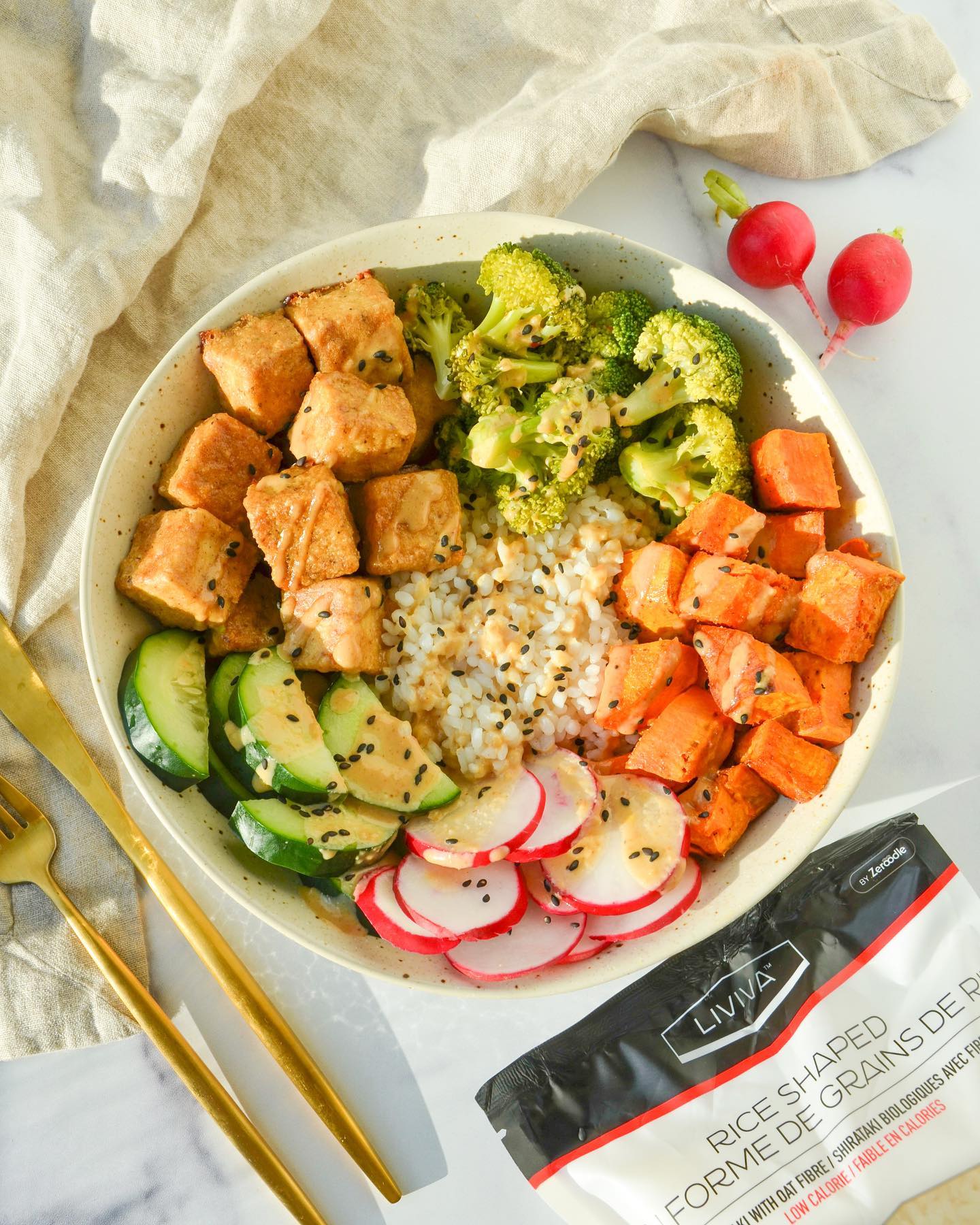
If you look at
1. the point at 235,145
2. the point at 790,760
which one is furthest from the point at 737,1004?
the point at 235,145

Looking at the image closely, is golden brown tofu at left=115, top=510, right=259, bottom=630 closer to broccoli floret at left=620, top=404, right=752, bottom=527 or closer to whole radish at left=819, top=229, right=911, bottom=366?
broccoli floret at left=620, top=404, right=752, bottom=527

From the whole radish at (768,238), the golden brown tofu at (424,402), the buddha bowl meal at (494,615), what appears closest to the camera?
the buddha bowl meal at (494,615)

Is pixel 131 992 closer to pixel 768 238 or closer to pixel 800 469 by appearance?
pixel 800 469

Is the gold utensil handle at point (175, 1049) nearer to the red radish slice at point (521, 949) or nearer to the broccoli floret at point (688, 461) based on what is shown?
the red radish slice at point (521, 949)

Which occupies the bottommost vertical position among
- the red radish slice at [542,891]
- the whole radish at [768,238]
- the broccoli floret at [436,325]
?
the red radish slice at [542,891]

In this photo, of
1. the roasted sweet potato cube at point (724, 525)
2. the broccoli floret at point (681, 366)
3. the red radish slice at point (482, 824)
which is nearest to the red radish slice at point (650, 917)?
the red radish slice at point (482, 824)

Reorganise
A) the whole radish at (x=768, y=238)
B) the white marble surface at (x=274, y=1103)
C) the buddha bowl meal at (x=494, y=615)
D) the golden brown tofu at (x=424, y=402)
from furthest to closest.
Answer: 1. the whole radish at (x=768, y=238)
2. the white marble surface at (x=274, y=1103)
3. the golden brown tofu at (x=424, y=402)
4. the buddha bowl meal at (x=494, y=615)

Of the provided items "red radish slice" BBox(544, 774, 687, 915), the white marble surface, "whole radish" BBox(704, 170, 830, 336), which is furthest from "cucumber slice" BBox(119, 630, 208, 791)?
"whole radish" BBox(704, 170, 830, 336)

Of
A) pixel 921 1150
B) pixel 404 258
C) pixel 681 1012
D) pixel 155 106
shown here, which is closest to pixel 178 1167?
pixel 681 1012
